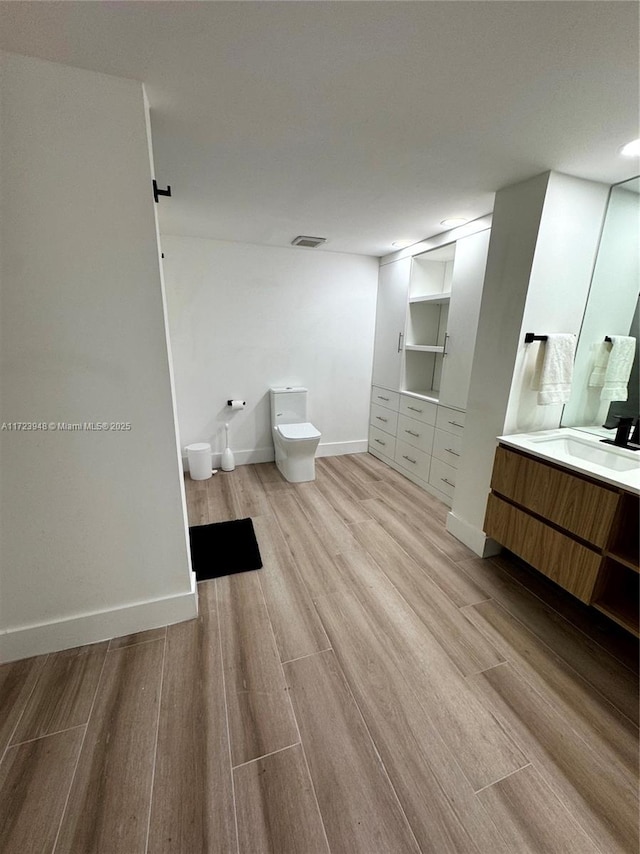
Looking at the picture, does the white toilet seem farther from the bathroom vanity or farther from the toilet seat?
the bathroom vanity

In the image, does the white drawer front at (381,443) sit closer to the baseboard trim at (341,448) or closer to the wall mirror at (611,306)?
the baseboard trim at (341,448)

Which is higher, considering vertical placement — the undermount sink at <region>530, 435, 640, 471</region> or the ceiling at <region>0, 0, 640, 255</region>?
the ceiling at <region>0, 0, 640, 255</region>

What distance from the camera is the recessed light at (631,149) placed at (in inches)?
54.8

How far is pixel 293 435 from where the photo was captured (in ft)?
10.1

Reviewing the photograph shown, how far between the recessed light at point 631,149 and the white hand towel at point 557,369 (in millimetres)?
794

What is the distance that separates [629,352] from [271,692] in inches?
103

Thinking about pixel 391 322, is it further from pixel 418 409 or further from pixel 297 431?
pixel 297 431

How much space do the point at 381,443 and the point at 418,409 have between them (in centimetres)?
81

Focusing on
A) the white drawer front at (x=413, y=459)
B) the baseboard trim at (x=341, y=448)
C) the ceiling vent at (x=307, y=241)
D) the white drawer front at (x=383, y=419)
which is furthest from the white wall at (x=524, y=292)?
the baseboard trim at (x=341, y=448)

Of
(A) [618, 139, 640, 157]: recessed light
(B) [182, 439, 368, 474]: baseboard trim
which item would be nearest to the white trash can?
(B) [182, 439, 368, 474]: baseboard trim

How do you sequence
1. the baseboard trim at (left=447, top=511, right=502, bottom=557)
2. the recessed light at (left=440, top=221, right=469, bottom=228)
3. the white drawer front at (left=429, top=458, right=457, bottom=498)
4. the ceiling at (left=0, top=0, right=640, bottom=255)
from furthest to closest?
the white drawer front at (left=429, top=458, right=457, bottom=498) → the recessed light at (left=440, top=221, right=469, bottom=228) → the baseboard trim at (left=447, top=511, right=502, bottom=557) → the ceiling at (left=0, top=0, right=640, bottom=255)

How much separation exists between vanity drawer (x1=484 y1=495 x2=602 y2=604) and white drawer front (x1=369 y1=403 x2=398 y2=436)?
162 cm

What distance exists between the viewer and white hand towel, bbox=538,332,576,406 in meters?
1.85

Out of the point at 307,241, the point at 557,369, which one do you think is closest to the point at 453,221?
the point at 307,241
